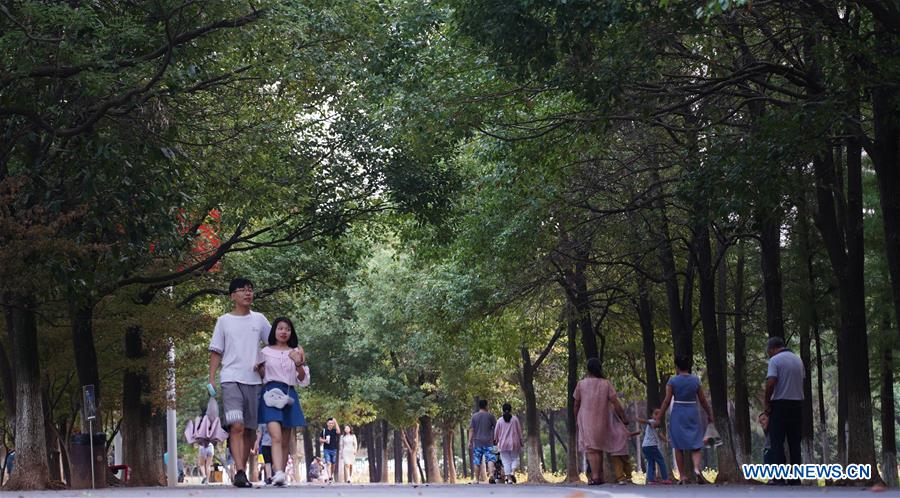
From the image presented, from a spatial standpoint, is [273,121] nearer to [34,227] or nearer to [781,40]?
[34,227]

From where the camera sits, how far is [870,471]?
17.5 meters

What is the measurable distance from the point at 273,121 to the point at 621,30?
7203 millimetres

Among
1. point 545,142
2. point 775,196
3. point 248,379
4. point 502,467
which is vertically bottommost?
point 502,467

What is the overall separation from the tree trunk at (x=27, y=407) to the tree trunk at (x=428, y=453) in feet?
104

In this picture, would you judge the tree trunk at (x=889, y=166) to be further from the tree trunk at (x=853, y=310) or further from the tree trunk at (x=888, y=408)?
the tree trunk at (x=888, y=408)

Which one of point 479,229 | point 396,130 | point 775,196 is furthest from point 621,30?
point 479,229

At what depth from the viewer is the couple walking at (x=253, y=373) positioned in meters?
13.6

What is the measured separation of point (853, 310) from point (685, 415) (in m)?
2.70

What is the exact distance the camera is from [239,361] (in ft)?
44.5

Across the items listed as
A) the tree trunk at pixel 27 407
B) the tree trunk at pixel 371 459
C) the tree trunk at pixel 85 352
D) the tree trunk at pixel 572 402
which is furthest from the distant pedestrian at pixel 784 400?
the tree trunk at pixel 371 459

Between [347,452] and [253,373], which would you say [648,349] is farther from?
[253,373]

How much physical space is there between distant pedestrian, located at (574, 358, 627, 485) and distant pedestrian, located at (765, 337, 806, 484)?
2086 mm

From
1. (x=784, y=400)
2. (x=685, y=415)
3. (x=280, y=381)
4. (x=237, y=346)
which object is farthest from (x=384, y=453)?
(x=237, y=346)
